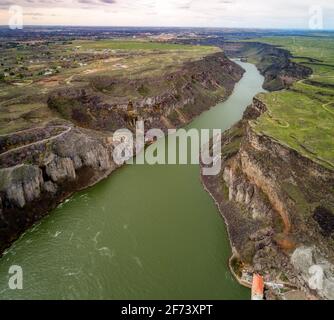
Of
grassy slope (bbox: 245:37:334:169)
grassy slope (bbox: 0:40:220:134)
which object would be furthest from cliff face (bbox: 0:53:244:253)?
grassy slope (bbox: 245:37:334:169)

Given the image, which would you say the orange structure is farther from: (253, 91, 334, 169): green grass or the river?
(253, 91, 334, 169): green grass

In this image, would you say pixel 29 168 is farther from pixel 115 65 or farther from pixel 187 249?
pixel 115 65

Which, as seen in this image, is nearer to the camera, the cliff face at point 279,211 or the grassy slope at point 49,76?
the cliff face at point 279,211

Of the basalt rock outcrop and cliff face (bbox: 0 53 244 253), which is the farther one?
the basalt rock outcrop

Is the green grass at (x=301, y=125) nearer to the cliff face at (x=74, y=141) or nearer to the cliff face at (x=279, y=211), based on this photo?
the cliff face at (x=279, y=211)

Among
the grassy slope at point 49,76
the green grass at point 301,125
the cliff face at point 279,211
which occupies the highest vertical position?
the grassy slope at point 49,76

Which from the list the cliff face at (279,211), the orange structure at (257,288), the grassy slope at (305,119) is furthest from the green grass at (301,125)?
the orange structure at (257,288)
